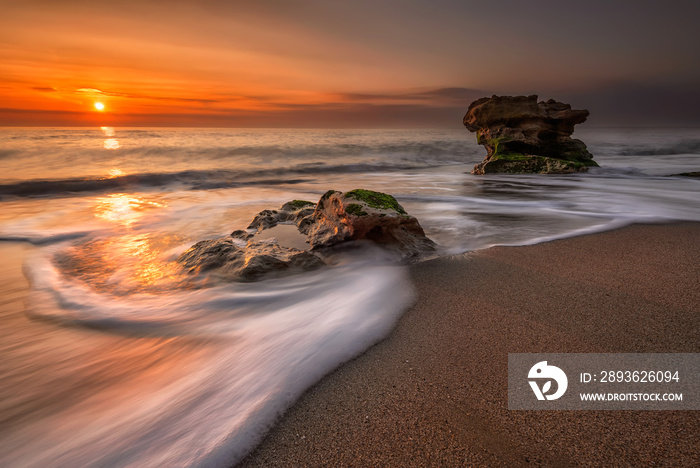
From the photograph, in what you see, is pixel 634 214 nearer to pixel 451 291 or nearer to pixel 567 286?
pixel 567 286

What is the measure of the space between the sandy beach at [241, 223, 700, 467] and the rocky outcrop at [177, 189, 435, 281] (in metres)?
0.74

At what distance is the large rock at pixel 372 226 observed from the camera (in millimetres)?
4629

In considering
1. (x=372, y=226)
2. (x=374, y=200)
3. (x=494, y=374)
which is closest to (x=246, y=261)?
(x=372, y=226)

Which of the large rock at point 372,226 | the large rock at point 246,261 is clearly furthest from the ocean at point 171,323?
the large rock at point 372,226

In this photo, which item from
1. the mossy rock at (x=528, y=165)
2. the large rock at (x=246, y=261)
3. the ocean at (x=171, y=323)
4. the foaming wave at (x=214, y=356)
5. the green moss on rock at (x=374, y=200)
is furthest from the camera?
the mossy rock at (x=528, y=165)

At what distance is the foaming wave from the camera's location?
192cm

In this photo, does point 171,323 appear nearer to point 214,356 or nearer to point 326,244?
point 214,356

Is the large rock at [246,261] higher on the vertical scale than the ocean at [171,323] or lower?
higher

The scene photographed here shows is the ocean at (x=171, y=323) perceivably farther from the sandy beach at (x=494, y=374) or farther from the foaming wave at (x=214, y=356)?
the sandy beach at (x=494, y=374)
